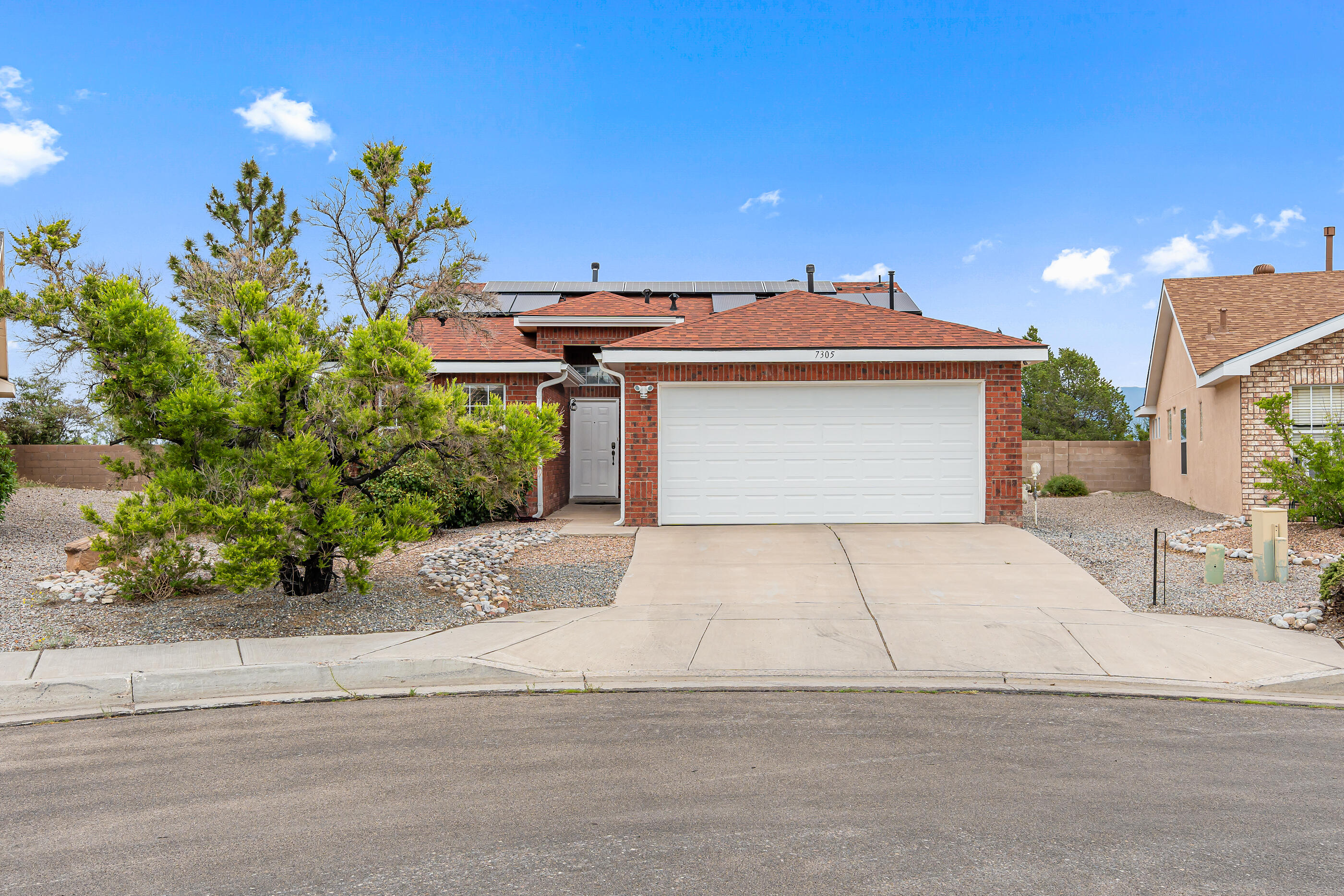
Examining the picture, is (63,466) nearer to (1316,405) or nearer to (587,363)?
(587,363)

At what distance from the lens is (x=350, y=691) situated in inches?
245

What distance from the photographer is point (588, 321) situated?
18.1 meters

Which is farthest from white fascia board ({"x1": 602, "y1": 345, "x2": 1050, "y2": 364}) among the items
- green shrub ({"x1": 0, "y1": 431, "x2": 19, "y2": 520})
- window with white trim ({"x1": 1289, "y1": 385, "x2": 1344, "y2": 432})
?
green shrub ({"x1": 0, "y1": 431, "x2": 19, "y2": 520})

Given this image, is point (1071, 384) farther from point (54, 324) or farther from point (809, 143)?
point (54, 324)

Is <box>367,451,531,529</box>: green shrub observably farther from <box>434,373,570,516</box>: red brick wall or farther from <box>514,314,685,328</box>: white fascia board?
<box>514,314,685,328</box>: white fascia board

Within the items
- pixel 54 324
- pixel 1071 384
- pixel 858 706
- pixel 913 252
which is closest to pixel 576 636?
pixel 858 706

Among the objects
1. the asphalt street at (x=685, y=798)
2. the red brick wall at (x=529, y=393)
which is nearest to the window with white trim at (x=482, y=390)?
the red brick wall at (x=529, y=393)

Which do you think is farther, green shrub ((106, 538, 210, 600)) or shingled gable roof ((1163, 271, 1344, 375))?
shingled gable roof ((1163, 271, 1344, 375))

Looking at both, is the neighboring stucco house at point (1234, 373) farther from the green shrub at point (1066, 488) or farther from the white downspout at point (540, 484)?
the white downspout at point (540, 484)

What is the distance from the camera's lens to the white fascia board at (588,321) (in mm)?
17969

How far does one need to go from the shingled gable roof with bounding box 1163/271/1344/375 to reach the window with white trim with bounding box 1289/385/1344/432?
112 cm

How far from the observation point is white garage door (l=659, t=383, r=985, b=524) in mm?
13164

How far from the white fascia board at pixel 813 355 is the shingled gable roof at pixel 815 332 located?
0.25 feet

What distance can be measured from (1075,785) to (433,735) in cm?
371
